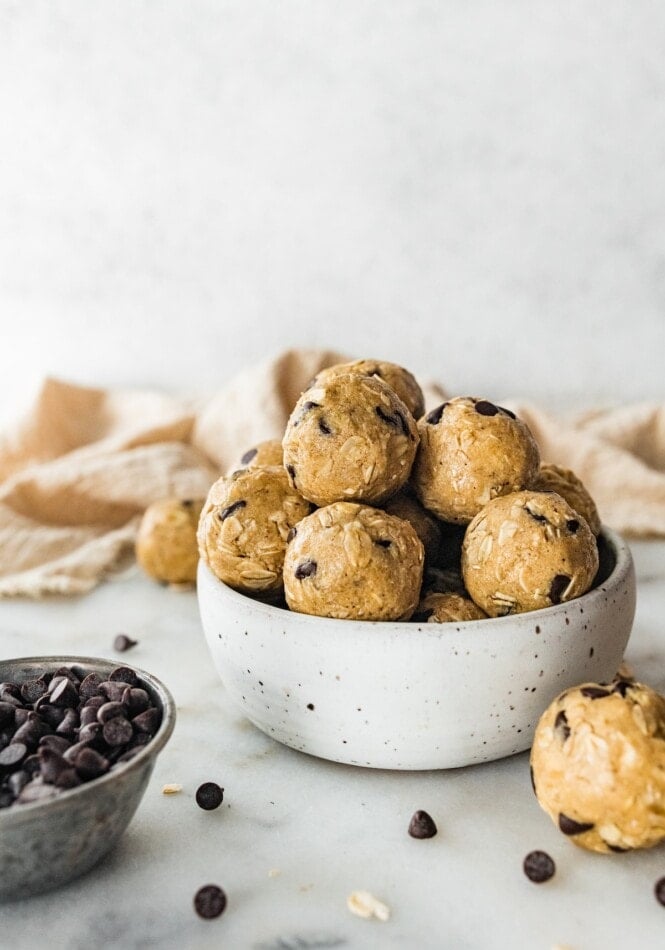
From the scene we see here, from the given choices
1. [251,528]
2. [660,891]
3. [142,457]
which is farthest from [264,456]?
[142,457]

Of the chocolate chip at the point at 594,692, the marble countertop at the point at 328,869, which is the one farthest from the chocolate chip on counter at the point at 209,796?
the chocolate chip at the point at 594,692

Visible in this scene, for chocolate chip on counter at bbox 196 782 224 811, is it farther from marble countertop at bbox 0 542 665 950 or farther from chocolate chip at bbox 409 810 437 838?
chocolate chip at bbox 409 810 437 838

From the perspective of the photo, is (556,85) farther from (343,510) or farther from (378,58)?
(343,510)

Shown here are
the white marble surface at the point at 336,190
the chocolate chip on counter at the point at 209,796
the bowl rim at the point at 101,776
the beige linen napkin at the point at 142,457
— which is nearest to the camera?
the bowl rim at the point at 101,776

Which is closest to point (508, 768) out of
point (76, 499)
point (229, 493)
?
point (229, 493)

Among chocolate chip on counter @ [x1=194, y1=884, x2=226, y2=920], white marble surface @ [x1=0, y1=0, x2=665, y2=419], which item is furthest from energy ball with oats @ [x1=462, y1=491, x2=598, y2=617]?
white marble surface @ [x1=0, y1=0, x2=665, y2=419]

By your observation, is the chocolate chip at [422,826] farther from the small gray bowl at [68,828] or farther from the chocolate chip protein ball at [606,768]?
the small gray bowl at [68,828]

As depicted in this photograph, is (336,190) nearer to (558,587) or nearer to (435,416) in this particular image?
(435,416)
